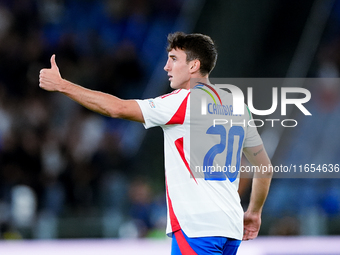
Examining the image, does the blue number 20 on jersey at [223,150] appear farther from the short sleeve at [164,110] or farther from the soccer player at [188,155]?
the short sleeve at [164,110]

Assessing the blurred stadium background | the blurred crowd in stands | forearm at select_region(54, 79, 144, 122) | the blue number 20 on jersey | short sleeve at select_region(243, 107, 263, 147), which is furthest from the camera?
the blurred crowd in stands

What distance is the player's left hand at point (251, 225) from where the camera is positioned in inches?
138

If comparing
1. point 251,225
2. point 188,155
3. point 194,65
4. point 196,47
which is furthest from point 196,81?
point 251,225

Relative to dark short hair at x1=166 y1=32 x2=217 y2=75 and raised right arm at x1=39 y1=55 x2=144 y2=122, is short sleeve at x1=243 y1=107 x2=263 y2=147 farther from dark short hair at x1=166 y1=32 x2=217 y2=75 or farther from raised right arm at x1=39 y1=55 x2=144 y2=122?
raised right arm at x1=39 y1=55 x2=144 y2=122

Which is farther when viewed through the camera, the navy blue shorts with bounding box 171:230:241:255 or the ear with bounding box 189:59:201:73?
the ear with bounding box 189:59:201:73

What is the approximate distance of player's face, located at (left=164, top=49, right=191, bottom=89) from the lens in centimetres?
316

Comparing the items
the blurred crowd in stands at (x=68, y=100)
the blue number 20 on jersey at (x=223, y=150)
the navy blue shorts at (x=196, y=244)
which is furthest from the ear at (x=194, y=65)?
the blurred crowd in stands at (x=68, y=100)

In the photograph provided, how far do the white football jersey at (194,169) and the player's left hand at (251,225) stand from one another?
44cm

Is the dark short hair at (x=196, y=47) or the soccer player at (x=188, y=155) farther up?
the dark short hair at (x=196, y=47)

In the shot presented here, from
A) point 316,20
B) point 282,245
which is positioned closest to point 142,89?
point 316,20

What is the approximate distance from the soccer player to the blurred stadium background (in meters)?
2.69

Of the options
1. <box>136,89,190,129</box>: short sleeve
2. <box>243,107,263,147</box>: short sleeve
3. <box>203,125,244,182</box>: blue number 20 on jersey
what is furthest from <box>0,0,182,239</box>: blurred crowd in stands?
<box>136,89,190,129</box>: short sleeve

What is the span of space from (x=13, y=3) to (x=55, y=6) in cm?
89

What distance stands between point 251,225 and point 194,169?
2.69 feet
